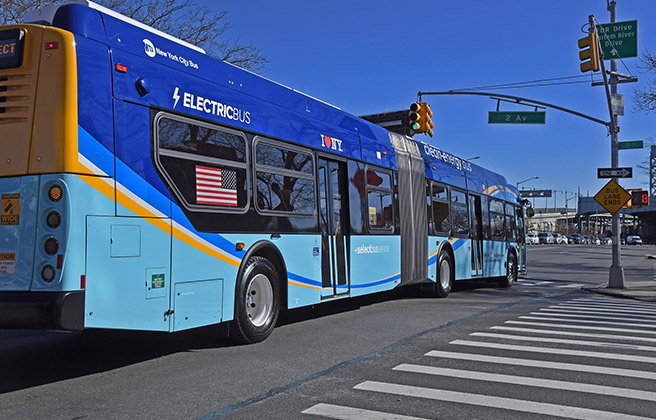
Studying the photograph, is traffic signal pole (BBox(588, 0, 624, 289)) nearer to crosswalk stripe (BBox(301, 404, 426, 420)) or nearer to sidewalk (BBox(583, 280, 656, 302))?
sidewalk (BBox(583, 280, 656, 302))

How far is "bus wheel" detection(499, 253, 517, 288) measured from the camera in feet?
61.5

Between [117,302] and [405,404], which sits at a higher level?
[117,302]

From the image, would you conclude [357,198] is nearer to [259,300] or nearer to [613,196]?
[259,300]

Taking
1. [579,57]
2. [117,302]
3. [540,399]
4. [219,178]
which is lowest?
[540,399]

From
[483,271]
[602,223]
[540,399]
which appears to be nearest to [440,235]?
[483,271]

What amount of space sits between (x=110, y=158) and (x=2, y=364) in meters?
2.82

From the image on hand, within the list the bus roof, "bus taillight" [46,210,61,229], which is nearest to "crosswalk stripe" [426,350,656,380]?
the bus roof

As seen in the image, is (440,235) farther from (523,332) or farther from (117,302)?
(117,302)

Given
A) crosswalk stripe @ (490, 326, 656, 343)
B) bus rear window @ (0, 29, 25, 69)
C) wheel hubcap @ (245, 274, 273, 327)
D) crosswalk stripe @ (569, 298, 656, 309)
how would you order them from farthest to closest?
crosswalk stripe @ (569, 298, 656, 309)
crosswalk stripe @ (490, 326, 656, 343)
wheel hubcap @ (245, 274, 273, 327)
bus rear window @ (0, 29, 25, 69)

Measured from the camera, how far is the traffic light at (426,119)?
1853 centimetres

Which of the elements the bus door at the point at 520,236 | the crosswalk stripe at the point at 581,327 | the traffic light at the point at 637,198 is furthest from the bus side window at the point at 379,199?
the traffic light at the point at 637,198

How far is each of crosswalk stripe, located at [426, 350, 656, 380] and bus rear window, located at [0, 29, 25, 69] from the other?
5255mm

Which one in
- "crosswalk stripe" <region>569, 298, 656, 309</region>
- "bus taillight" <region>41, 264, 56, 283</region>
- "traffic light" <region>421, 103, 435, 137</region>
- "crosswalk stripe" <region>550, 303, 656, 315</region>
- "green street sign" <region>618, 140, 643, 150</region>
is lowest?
"crosswalk stripe" <region>569, 298, 656, 309</region>

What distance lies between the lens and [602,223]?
19775 centimetres
